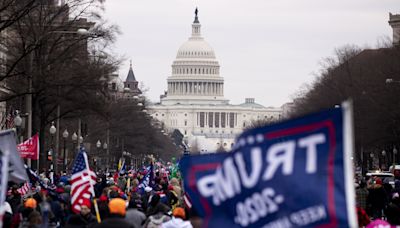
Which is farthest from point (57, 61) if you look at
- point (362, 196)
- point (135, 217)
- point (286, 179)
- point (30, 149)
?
point (286, 179)

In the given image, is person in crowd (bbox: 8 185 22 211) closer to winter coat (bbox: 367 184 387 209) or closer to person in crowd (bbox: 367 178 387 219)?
person in crowd (bbox: 367 178 387 219)

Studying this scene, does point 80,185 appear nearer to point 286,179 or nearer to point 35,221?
point 35,221

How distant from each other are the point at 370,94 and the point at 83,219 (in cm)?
6901

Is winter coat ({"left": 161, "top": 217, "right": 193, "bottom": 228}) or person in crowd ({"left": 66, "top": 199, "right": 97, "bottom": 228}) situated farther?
winter coat ({"left": 161, "top": 217, "right": 193, "bottom": 228})

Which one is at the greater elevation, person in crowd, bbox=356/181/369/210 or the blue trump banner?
the blue trump banner

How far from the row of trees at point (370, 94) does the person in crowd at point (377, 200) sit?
107 ft

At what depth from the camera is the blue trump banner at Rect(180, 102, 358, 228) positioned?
10.9 metres

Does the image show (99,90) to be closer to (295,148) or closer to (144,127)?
(295,148)

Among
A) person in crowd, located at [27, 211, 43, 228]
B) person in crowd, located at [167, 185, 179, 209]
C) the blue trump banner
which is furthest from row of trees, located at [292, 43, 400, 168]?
the blue trump banner

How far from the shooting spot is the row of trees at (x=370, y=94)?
80.8 meters

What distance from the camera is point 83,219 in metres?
18.6

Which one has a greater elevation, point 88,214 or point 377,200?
point 88,214

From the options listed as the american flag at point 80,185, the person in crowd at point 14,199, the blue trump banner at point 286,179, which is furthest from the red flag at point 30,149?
the blue trump banner at point 286,179

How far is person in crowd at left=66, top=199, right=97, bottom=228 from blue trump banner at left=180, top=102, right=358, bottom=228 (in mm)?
6450
